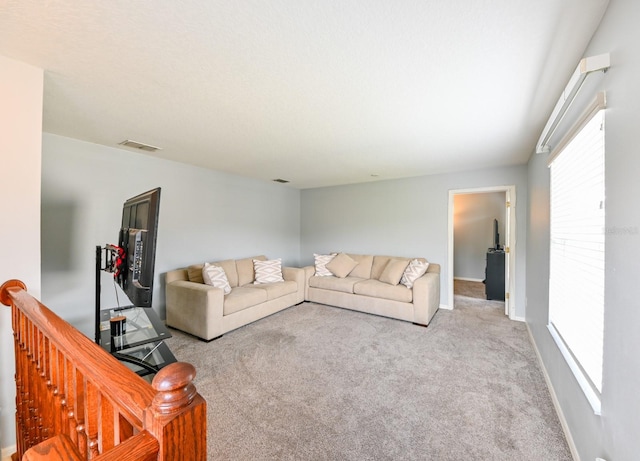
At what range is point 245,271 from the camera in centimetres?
429

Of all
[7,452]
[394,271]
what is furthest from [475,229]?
[7,452]

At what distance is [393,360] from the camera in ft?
8.73

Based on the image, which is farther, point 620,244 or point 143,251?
point 143,251

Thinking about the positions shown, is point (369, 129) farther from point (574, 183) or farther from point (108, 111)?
point (108, 111)

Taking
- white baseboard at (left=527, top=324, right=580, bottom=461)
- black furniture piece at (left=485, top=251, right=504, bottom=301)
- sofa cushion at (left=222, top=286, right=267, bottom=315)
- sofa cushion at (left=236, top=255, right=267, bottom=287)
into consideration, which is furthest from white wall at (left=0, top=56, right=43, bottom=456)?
black furniture piece at (left=485, top=251, right=504, bottom=301)

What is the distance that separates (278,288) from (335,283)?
3.22 feet

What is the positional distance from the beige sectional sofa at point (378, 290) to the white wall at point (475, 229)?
9.56 ft

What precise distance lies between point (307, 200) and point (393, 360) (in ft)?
13.2

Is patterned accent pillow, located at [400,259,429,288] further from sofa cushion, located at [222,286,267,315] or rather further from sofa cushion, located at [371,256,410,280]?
sofa cushion, located at [222,286,267,315]

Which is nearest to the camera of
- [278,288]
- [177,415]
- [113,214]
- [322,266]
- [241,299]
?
[177,415]

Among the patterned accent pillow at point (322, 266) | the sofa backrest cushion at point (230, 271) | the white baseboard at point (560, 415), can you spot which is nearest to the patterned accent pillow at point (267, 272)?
the sofa backrest cushion at point (230, 271)

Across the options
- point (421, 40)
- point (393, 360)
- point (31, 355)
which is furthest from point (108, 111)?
point (393, 360)

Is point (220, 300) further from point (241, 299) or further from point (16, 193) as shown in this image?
point (16, 193)

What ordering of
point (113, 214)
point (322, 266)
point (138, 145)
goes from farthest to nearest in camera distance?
1. point (322, 266)
2. point (113, 214)
3. point (138, 145)
